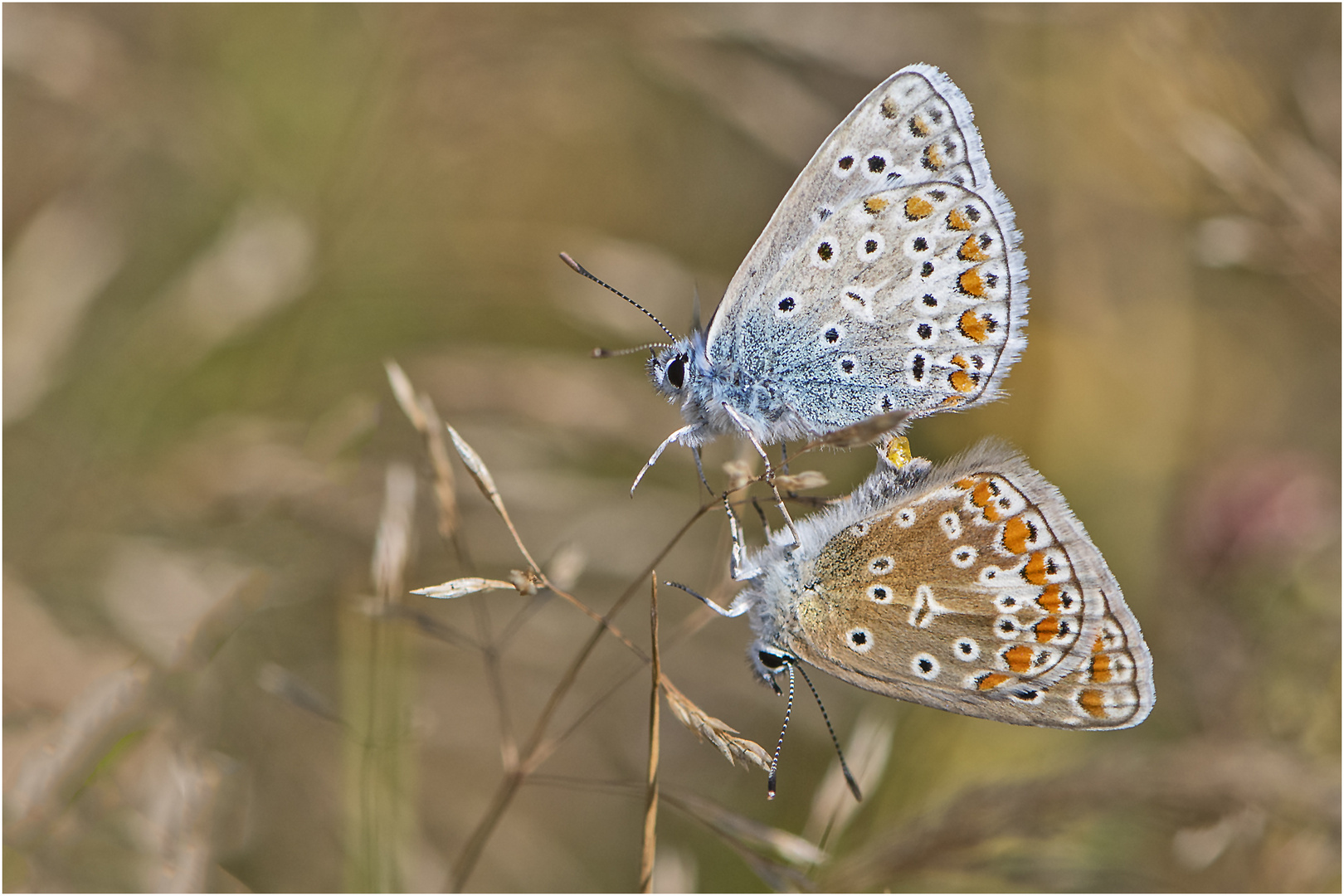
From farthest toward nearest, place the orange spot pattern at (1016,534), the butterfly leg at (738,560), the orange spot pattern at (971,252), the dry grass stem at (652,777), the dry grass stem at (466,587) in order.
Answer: the orange spot pattern at (971,252) < the butterfly leg at (738,560) < the orange spot pattern at (1016,534) < the dry grass stem at (466,587) < the dry grass stem at (652,777)

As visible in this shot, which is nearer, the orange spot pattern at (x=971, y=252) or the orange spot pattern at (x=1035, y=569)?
the orange spot pattern at (x=1035, y=569)

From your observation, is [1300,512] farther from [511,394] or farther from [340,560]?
[340,560]

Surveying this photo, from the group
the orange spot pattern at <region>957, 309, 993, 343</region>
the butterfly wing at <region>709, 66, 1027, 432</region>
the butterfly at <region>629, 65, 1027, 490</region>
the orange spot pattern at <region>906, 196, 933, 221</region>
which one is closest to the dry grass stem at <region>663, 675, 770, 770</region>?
the butterfly at <region>629, 65, 1027, 490</region>

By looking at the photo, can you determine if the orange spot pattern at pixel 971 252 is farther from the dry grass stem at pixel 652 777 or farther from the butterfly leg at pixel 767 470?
the dry grass stem at pixel 652 777

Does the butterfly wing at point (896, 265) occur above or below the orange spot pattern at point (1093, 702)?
above

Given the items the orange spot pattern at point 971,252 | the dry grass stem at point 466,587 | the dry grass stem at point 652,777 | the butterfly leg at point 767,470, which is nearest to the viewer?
the dry grass stem at point 652,777

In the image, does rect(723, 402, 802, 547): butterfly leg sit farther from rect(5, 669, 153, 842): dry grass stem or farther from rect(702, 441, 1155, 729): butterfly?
rect(5, 669, 153, 842): dry grass stem

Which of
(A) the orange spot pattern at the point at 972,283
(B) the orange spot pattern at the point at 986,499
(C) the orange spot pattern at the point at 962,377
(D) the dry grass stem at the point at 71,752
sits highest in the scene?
(A) the orange spot pattern at the point at 972,283

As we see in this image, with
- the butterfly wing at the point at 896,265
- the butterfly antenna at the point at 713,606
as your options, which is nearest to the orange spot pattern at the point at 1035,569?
the butterfly wing at the point at 896,265
